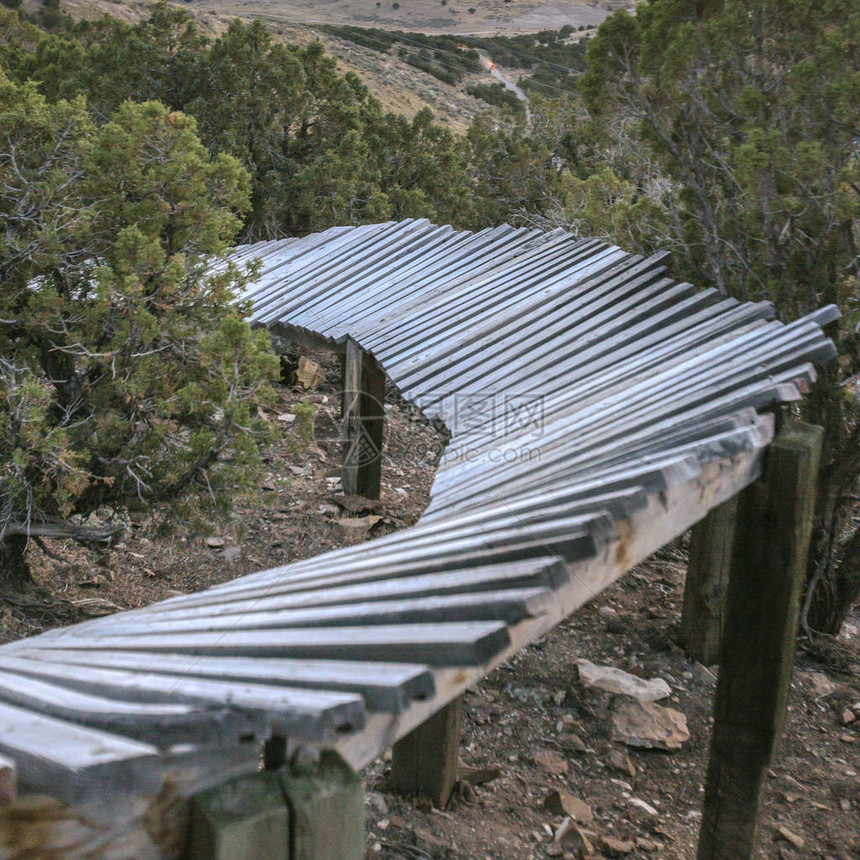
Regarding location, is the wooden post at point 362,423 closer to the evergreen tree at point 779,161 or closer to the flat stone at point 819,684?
the evergreen tree at point 779,161

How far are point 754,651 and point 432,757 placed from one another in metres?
1.41

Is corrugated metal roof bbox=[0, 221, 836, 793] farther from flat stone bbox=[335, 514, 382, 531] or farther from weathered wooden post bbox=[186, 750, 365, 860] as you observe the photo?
flat stone bbox=[335, 514, 382, 531]

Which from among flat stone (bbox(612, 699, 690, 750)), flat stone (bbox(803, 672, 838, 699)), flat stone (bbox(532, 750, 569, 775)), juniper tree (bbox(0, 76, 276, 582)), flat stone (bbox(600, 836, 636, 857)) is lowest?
flat stone (bbox(600, 836, 636, 857))

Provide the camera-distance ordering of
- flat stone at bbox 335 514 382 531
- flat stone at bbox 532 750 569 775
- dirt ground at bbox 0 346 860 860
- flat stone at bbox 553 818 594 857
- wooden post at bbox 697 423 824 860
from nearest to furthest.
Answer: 1. wooden post at bbox 697 423 824 860
2. flat stone at bbox 553 818 594 857
3. dirt ground at bbox 0 346 860 860
4. flat stone at bbox 532 750 569 775
5. flat stone at bbox 335 514 382 531

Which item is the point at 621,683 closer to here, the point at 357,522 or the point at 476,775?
the point at 476,775

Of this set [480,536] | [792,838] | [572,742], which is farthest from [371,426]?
[480,536]

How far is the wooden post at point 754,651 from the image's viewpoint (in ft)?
9.61

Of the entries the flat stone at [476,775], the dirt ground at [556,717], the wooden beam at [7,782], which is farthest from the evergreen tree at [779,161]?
the wooden beam at [7,782]

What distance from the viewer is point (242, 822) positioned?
4.24 feet

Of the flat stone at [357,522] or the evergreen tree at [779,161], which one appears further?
the flat stone at [357,522]

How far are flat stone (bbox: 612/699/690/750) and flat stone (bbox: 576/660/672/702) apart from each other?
0.09m

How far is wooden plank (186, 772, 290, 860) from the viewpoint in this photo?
1281 mm

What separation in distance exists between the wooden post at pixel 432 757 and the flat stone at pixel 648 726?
3.31ft

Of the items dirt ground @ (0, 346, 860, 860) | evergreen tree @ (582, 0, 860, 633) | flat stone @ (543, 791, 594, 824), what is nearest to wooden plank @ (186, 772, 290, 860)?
dirt ground @ (0, 346, 860, 860)
